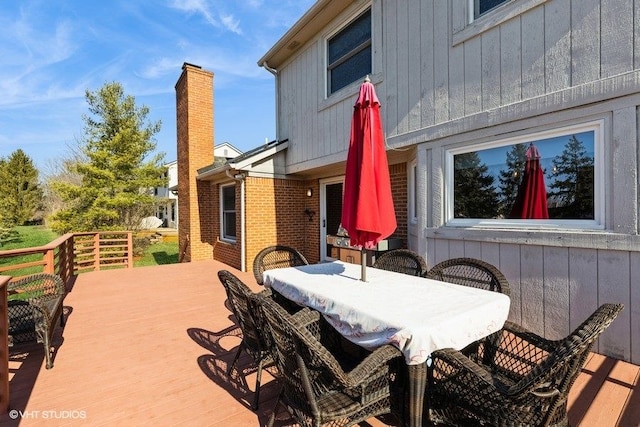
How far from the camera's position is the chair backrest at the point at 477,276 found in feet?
10.3

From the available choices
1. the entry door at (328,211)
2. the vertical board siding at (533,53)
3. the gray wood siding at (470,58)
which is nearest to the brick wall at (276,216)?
the entry door at (328,211)

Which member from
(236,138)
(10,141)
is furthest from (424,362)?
(10,141)

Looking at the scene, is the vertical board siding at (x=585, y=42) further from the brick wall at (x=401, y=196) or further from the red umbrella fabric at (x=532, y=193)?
the brick wall at (x=401, y=196)

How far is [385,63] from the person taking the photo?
5.57 meters

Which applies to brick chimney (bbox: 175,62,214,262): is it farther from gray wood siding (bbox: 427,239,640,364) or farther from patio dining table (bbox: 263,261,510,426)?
gray wood siding (bbox: 427,239,640,364)

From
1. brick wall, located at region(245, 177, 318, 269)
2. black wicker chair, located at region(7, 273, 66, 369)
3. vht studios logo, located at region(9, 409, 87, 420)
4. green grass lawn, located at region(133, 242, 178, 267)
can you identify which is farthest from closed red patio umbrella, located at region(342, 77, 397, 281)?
green grass lawn, located at region(133, 242, 178, 267)

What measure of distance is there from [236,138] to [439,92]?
30.8 meters

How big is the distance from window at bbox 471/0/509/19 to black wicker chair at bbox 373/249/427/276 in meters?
3.32

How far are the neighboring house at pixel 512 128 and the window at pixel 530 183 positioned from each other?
14 millimetres

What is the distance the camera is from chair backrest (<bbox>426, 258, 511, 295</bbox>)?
10.3ft

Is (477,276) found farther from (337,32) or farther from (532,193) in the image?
(337,32)

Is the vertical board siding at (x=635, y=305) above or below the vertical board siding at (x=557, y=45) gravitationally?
below

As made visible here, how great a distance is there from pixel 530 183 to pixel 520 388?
3042mm

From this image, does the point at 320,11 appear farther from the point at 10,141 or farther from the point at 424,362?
the point at 10,141
